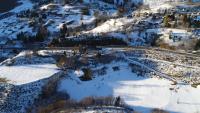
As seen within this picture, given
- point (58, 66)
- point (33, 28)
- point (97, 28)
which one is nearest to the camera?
point (58, 66)

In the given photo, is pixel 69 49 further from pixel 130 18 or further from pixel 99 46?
pixel 130 18

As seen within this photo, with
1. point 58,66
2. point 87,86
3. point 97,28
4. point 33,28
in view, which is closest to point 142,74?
point 87,86

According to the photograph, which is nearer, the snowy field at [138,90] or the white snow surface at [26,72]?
the snowy field at [138,90]

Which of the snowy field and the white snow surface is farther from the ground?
the white snow surface

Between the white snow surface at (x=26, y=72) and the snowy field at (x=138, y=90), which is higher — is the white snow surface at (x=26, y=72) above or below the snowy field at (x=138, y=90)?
above

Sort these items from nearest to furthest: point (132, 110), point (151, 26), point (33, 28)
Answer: point (132, 110) < point (151, 26) < point (33, 28)

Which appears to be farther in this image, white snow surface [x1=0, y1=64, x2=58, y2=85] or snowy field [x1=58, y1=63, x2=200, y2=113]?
white snow surface [x1=0, y1=64, x2=58, y2=85]
